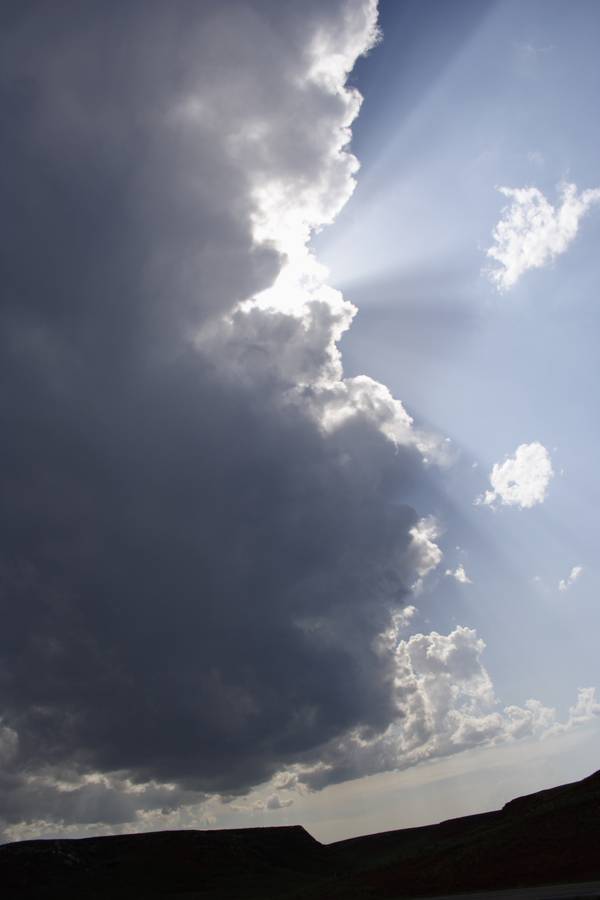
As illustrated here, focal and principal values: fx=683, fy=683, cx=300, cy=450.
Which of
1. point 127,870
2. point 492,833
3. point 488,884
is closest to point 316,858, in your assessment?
point 127,870

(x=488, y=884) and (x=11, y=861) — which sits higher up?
(x=11, y=861)

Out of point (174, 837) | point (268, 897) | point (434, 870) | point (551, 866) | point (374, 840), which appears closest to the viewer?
point (551, 866)

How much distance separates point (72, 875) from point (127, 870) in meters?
10.1

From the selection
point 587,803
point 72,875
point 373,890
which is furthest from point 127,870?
point 587,803

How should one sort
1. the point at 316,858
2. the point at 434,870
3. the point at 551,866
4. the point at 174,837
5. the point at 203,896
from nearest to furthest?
the point at 551,866, the point at 434,870, the point at 203,896, the point at 174,837, the point at 316,858

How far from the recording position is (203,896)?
4343 inches

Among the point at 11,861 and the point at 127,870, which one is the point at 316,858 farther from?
the point at 11,861

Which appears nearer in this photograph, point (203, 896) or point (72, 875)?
point (203, 896)

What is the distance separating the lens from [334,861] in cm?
16062

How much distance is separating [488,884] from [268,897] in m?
52.5

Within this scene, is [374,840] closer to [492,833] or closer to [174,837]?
[174,837]

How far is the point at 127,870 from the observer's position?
13238cm

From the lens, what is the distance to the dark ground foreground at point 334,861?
64688 mm

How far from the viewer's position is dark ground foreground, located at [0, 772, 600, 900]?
212 ft
